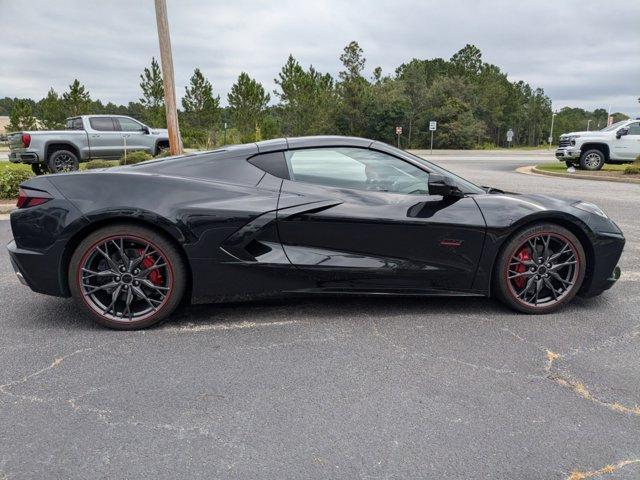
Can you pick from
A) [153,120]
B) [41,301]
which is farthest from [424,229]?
[153,120]

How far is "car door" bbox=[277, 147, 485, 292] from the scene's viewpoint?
11.0ft

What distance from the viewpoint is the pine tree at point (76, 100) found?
131 ft

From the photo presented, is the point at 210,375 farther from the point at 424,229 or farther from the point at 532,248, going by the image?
the point at 532,248

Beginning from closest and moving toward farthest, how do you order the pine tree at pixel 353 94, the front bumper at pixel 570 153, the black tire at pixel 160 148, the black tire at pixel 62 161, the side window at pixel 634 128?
the black tire at pixel 62 161, the black tire at pixel 160 148, the side window at pixel 634 128, the front bumper at pixel 570 153, the pine tree at pixel 353 94

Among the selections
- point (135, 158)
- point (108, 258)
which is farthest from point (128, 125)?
point (108, 258)

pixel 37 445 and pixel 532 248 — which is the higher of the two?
pixel 532 248

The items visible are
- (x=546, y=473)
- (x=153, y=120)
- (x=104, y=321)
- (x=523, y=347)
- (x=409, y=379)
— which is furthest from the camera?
(x=153, y=120)

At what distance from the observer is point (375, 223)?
3.37m

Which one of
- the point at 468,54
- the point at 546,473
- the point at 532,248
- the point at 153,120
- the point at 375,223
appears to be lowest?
the point at 546,473

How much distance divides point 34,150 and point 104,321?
1145 centimetres

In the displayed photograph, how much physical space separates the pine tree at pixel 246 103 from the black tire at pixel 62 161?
27.6 meters

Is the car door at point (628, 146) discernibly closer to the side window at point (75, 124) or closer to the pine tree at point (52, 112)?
the side window at point (75, 124)

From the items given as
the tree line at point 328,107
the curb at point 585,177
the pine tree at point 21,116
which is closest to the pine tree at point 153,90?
the tree line at point 328,107

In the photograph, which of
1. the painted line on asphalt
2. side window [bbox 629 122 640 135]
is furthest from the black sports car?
side window [bbox 629 122 640 135]
